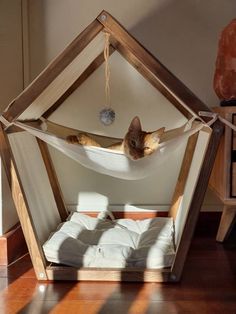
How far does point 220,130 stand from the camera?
3.55 feet

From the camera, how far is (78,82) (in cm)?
163

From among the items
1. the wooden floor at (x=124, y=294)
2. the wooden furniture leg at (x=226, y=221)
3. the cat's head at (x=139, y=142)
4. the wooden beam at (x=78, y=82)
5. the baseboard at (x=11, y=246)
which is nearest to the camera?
the wooden floor at (x=124, y=294)

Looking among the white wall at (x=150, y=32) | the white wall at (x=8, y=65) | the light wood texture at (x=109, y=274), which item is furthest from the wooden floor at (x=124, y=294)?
the white wall at (x=150, y=32)

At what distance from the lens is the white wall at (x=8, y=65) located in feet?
4.41

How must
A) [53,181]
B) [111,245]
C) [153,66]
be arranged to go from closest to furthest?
[153,66], [111,245], [53,181]

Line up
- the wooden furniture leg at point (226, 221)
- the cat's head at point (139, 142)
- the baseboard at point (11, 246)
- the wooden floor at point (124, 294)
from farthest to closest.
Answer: the wooden furniture leg at point (226, 221) → the baseboard at point (11, 246) → the cat's head at point (139, 142) → the wooden floor at point (124, 294)

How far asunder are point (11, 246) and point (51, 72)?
1.99 ft

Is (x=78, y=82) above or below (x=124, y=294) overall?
above

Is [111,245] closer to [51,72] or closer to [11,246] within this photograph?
[11,246]

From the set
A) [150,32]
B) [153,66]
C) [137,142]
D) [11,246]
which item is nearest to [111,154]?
[137,142]

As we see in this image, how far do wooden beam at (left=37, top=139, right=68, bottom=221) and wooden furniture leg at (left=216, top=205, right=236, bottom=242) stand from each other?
0.60 meters

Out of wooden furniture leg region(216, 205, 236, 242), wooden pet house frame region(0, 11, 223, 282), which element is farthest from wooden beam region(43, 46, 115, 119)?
wooden furniture leg region(216, 205, 236, 242)

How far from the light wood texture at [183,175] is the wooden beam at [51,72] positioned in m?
0.59

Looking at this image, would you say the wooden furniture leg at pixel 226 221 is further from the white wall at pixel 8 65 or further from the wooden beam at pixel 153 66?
the white wall at pixel 8 65
